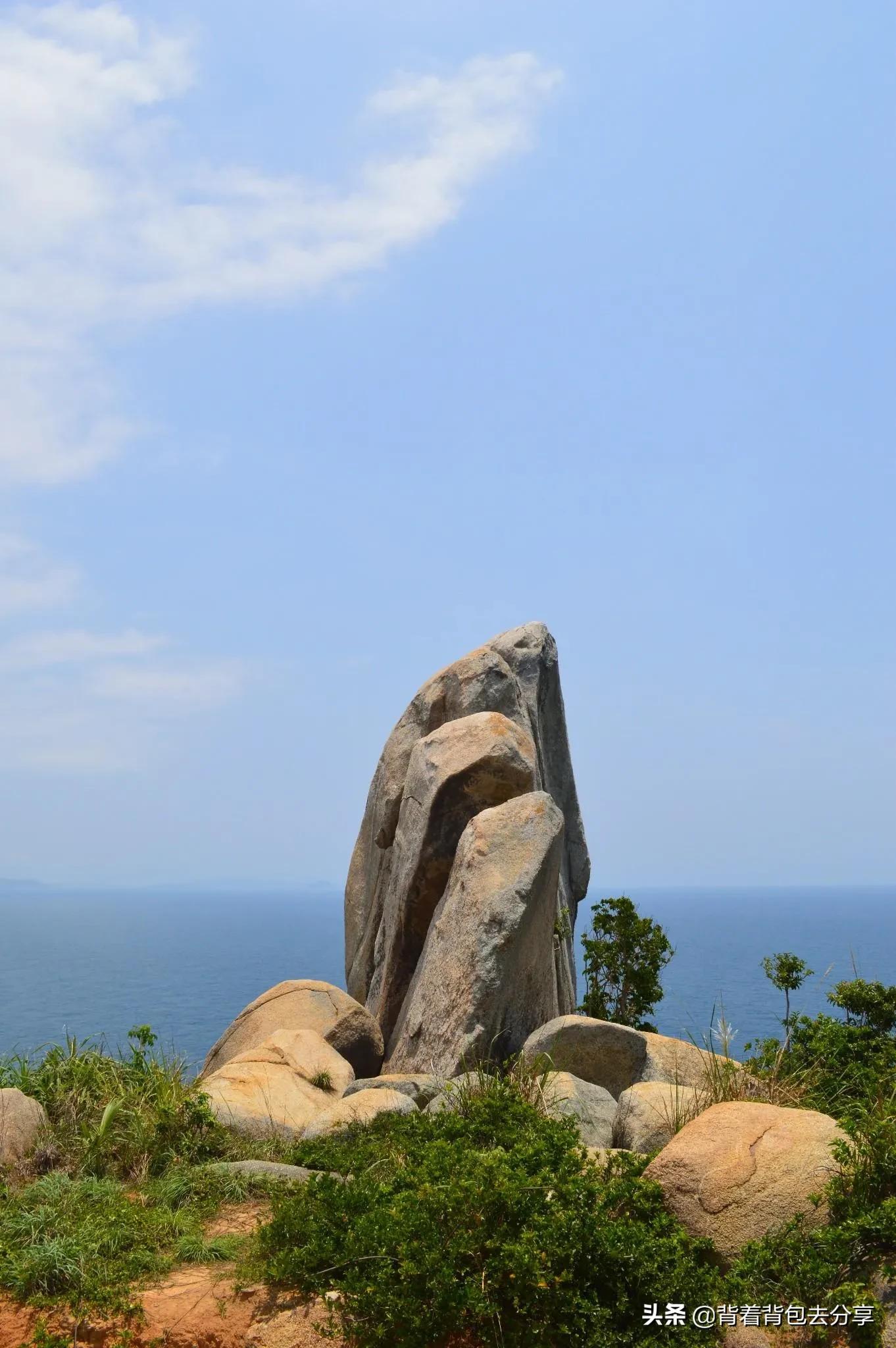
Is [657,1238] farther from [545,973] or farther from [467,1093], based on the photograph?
[545,973]

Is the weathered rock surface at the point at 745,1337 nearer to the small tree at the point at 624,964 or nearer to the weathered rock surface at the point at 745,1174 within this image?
the weathered rock surface at the point at 745,1174

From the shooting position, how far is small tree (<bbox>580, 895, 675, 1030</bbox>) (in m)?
18.0

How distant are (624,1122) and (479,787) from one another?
294 inches

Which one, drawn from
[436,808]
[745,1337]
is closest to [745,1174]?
[745,1337]

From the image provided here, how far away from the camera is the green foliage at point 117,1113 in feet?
30.0

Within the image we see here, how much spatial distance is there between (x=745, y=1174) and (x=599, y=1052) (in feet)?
15.6

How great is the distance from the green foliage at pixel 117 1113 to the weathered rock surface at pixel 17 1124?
15cm

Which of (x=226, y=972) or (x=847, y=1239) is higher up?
(x=847, y=1239)

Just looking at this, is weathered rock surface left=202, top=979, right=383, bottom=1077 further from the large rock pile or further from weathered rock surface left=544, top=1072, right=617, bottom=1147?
weathered rock surface left=544, top=1072, right=617, bottom=1147

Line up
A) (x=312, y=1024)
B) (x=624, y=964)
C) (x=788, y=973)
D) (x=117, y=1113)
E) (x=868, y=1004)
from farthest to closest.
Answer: (x=624, y=964)
(x=312, y=1024)
(x=788, y=973)
(x=868, y=1004)
(x=117, y=1113)

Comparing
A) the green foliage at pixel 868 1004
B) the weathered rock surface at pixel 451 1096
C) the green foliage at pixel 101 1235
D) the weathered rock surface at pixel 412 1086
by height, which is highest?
the green foliage at pixel 868 1004

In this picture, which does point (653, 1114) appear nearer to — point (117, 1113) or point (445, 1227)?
point (445, 1227)

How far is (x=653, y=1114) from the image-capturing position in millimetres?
9109
